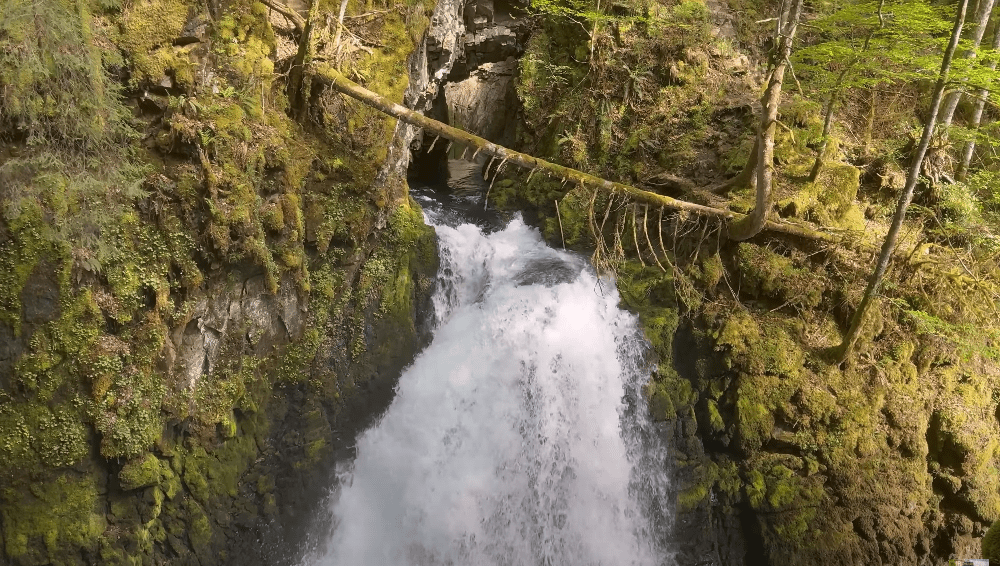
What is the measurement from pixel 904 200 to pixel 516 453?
227 inches

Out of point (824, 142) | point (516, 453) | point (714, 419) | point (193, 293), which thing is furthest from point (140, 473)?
point (824, 142)

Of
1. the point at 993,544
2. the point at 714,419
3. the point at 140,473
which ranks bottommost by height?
the point at 140,473

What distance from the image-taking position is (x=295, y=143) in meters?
7.49

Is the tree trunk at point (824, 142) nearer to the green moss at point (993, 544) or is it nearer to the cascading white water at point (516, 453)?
the cascading white water at point (516, 453)

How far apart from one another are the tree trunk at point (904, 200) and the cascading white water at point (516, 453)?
2828 millimetres

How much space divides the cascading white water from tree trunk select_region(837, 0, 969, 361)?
9.28 ft

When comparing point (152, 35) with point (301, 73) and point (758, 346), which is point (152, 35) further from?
point (758, 346)

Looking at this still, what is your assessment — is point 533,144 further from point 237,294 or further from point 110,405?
point 110,405

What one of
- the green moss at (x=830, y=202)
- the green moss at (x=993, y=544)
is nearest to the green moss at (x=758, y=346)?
the green moss at (x=830, y=202)

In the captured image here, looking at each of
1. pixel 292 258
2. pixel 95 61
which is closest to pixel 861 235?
pixel 292 258

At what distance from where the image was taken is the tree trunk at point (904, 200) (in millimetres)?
5930

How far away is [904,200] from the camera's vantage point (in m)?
6.48

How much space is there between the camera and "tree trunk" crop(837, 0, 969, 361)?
19.5 ft

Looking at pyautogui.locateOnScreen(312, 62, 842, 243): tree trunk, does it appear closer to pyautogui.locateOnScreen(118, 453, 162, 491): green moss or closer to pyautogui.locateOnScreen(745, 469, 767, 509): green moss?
pyautogui.locateOnScreen(745, 469, 767, 509): green moss
